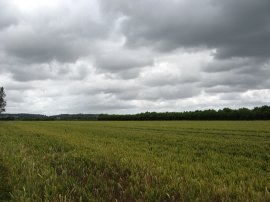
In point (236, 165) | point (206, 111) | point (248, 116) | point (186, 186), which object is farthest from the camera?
point (206, 111)

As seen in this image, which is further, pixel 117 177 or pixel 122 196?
pixel 117 177

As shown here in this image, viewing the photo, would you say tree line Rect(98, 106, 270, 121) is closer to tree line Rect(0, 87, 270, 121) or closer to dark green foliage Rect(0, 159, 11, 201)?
tree line Rect(0, 87, 270, 121)

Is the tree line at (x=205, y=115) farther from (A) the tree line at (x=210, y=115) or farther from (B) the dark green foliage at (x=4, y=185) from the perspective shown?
(B) the dark green foliage at (x=4, y=185)

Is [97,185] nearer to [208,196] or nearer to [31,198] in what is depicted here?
[31,198]

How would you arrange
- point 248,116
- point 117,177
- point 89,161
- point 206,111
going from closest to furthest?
point 117,177, point 89,161, point 248,116, point 206,111

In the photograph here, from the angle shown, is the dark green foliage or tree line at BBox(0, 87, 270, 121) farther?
tree line at BBox(0, 87, 270, 121)

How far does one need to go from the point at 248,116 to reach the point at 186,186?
10534 centimetres

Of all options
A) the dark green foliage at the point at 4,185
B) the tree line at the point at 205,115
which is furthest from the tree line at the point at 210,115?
the dark green foliage at the point at 4,185

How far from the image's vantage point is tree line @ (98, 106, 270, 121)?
103m

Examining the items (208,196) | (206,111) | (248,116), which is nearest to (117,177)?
(208,196)

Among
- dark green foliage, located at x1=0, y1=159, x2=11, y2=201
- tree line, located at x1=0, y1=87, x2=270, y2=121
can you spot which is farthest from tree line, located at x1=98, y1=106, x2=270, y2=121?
dark green foliage, located at x1=0, y1=159, x2=11, y2=201

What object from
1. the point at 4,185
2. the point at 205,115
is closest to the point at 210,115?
the point at 205,115

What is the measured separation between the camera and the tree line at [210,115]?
103 m

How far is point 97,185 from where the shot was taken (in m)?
6.84
